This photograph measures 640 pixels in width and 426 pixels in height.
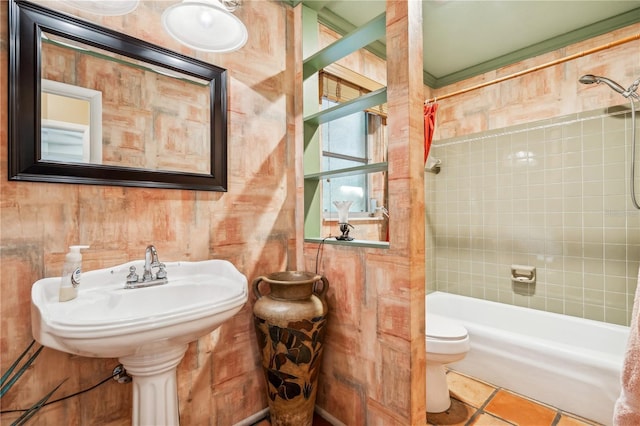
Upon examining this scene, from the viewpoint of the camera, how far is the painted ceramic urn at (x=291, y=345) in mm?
1397

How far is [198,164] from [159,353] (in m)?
0.86

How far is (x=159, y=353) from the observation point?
1055 millimetres

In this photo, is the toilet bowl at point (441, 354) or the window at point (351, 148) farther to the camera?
the window at point (351, 148)

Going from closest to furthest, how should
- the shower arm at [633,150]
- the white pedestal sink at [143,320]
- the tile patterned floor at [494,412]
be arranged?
the white pedestal sink at [143,320]
the tile patterned floor at [494,412]
the shower arm at [633,150]

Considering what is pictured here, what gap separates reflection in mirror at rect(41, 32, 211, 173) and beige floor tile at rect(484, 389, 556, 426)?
218 centimetres

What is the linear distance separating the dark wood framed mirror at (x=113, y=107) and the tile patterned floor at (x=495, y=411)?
1.89 meters

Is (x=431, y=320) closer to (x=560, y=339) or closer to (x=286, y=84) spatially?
(x=560, y=339)

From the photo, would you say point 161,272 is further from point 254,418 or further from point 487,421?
point 487,421

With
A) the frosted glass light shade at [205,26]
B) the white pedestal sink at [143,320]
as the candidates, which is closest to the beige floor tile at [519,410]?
the white pedestal sink at [143,320]

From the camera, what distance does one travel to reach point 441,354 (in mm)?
1690

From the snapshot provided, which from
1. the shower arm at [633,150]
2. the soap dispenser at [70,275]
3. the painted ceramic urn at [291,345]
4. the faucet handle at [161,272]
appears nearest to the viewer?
the soap dispenser at [70,275]

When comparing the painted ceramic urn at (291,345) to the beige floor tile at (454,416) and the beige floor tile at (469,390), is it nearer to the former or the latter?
the beige floor tile at (454,416)

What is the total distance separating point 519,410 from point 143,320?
2.13 meters

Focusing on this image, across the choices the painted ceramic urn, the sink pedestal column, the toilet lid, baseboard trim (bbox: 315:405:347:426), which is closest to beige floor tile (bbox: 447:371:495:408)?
the toilet lid
